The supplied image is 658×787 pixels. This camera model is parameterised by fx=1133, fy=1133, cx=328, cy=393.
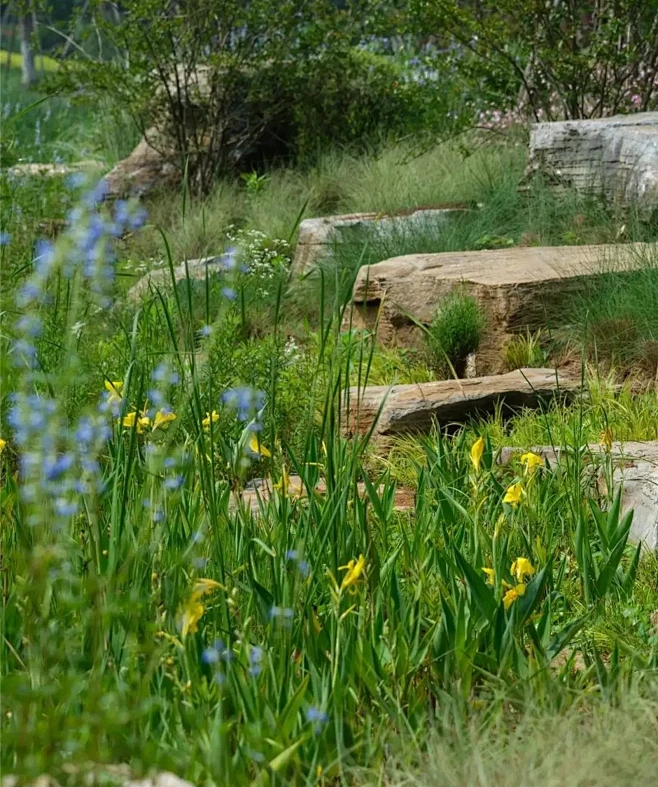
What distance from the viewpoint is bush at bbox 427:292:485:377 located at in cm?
525

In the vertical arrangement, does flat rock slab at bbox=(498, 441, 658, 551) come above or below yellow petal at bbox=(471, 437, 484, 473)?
below

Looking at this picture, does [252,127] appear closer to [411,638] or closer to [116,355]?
[116,355]

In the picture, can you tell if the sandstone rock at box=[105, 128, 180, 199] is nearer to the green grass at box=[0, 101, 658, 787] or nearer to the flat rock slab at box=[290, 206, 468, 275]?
the flat rock slab at box=[290, 206, 468, 275]

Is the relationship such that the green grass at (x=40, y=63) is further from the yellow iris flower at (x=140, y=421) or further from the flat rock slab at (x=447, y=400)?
the yellow iris flower at (x=140, y=421)

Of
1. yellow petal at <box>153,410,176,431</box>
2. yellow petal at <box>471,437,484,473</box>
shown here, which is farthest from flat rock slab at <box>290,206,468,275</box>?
yellow petal at <box>471,437,484,473</box>

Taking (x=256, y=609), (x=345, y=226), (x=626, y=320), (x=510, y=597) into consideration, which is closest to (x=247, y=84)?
(x=345, y=226)

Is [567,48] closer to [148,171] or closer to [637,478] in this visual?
[148,171]

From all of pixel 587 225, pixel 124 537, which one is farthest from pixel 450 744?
pixel 587 225

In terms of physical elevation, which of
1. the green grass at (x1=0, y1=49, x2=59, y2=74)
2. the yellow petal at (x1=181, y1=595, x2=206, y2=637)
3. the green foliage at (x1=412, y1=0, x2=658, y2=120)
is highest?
the green foliage at (x1=412, y1=0, x2=658, y2=120)

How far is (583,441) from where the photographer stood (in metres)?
3.74

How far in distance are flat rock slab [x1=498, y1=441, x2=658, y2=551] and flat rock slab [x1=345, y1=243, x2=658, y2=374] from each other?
1.52 m

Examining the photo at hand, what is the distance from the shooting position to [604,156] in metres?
6.61

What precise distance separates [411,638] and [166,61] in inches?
318

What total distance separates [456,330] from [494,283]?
11.6 inches
